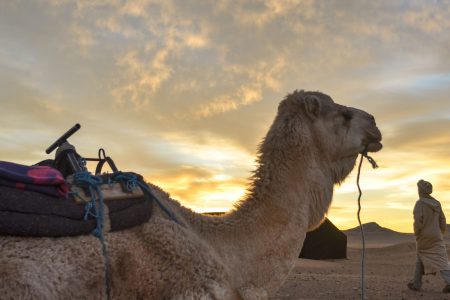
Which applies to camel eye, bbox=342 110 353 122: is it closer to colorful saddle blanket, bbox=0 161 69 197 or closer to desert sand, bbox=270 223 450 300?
colorful saddle blanket, bbox=0 161 69 197

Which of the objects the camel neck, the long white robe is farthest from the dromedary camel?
the long white robe

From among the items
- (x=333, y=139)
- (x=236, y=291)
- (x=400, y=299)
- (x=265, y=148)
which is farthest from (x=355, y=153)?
(x=400, y=299)

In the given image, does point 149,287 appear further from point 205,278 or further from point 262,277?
point 262,277

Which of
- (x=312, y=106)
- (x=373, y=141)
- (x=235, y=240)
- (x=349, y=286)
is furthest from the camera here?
(x=349, y=286)

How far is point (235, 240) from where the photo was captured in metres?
4.75

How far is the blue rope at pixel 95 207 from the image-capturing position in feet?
12.6

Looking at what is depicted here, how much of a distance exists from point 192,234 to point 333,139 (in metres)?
1.97

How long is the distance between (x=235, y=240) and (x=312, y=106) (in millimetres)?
1686

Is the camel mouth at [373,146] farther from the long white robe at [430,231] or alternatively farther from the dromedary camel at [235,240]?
the long white robe at [430,231]

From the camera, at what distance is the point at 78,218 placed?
397 cm

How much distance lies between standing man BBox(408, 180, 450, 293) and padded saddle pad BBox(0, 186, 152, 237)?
13144 mm

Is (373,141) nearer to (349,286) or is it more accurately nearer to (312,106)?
(312,106)

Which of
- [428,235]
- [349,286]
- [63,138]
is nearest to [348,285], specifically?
[349,286]

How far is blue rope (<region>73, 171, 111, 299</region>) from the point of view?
12.6 ft
